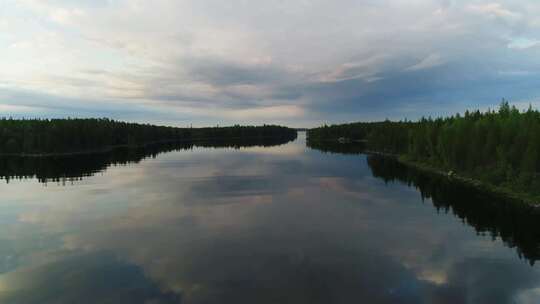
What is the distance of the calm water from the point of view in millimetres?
24531

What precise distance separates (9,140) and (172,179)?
138402mm

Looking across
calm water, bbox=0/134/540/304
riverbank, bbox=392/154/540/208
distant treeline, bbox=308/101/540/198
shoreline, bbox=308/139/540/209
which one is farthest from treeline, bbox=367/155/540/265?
distant treeline, bbox=308/101/540/198

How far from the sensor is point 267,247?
111 ft

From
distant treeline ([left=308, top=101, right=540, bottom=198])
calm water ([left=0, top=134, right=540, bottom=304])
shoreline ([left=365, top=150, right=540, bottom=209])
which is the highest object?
distant treeline ([left=308, top=101, right=540, bottom=198])

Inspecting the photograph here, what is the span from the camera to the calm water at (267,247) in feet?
80.5

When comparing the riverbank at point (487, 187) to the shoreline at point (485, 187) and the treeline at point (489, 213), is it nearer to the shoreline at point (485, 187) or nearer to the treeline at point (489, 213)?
the shoreline at point (485, 187)

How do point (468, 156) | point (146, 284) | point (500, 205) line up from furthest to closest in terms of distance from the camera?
point (468, 156)
point (500, 205)
point (146, 284)

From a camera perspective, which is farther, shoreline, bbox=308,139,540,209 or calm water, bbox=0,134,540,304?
shoreline, bbox=308,139,540,209

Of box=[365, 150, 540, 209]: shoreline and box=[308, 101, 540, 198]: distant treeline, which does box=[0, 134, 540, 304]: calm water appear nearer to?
box=[365, 150, 540, 209]: shoreline

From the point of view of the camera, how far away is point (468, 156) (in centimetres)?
8100

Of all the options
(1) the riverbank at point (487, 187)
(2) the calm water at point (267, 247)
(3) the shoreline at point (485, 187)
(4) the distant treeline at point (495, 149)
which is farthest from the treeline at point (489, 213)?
(4) the distant treeline at point (495, 149)

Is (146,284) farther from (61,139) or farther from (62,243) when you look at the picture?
(61,139)

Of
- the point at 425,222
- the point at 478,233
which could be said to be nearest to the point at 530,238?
the point at 478,233

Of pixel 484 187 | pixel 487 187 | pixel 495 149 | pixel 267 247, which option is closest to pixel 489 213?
pixel 487 187
